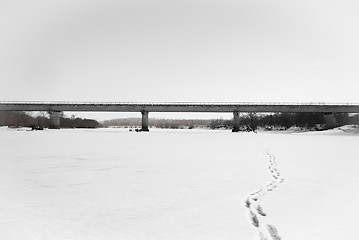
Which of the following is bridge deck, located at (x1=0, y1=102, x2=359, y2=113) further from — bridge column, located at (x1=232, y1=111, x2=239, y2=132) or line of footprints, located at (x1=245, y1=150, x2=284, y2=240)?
line of footprints, located at (x1=245, y1=150, x2=284, y2=240)

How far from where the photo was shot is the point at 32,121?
100000 millimetres

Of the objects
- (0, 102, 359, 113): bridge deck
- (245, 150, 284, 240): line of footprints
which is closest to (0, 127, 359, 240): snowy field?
(245, 150, 284, 240): line of footprints

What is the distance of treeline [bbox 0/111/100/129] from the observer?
85.7 m

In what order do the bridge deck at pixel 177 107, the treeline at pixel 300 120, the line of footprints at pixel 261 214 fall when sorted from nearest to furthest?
the line of footprints at pixel 261 214 < the bridge deck at pixel 177 107 < the treeline at pixel 300 120

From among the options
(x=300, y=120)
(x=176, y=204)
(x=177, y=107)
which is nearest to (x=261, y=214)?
(x=176, y=204)

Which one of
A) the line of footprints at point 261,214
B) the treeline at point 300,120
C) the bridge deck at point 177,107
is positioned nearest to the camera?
the line of footprints at point 261,214

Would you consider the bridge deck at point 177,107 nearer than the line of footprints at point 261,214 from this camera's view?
No

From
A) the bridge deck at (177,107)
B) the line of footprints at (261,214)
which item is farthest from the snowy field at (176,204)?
the bridge deck at (177,107)

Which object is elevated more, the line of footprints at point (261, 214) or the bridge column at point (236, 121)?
the bridge column at point (236, 121)

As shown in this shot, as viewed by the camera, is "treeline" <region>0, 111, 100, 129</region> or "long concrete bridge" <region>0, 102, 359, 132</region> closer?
"long concrete bridge" <region>0, 102, 359, 132</region>

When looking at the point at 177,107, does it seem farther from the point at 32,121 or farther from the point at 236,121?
the point at 32,121

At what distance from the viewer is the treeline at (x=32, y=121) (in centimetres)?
8569

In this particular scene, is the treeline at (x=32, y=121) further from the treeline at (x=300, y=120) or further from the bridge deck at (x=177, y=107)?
Result: the treeline at (x=300, y=120)

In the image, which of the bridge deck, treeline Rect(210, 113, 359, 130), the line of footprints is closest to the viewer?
the line of footprints
